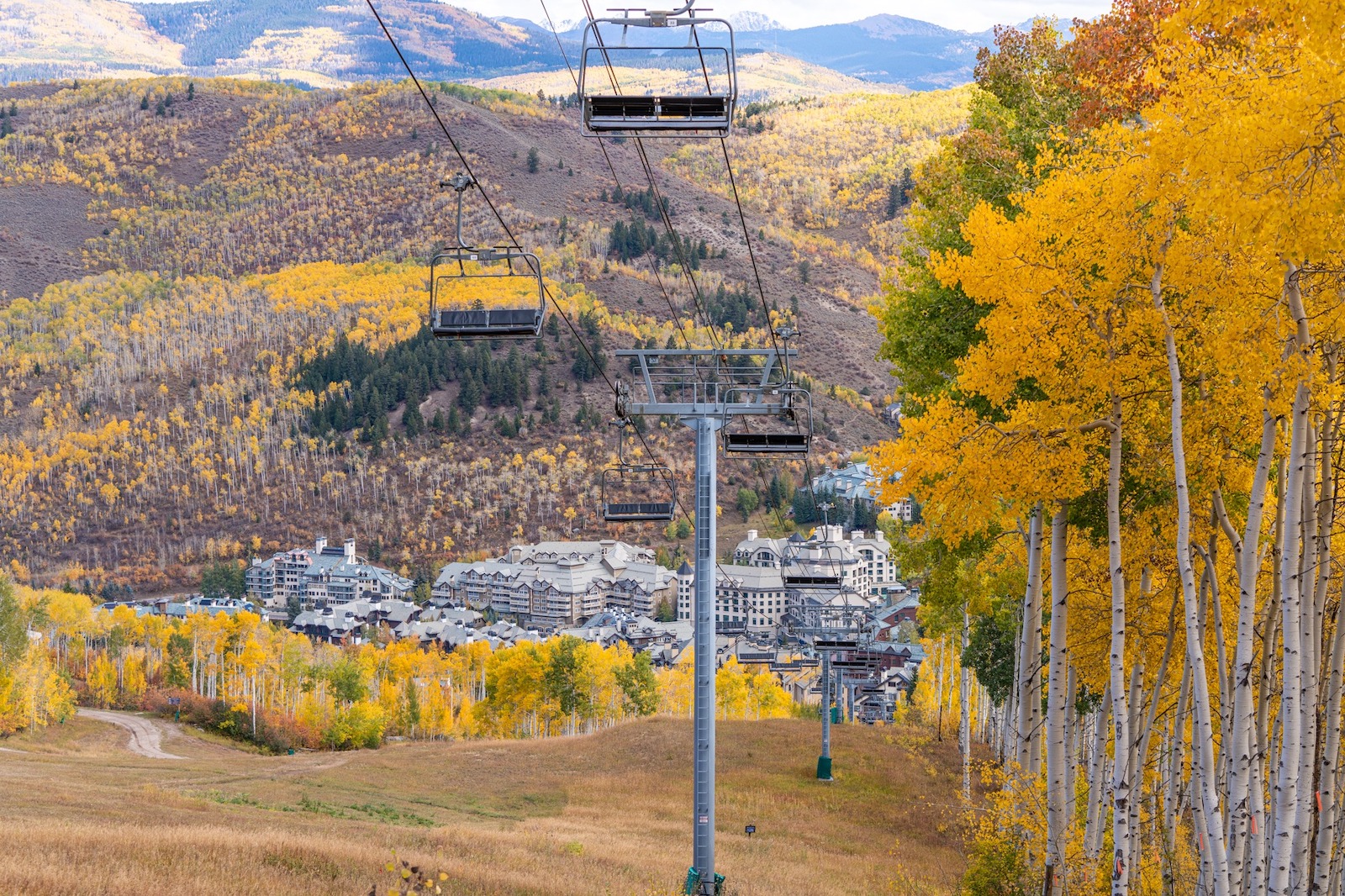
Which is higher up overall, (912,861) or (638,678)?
(912,861)

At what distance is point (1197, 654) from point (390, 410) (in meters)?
188

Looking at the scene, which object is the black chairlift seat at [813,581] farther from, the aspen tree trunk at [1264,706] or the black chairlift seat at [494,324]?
the black chairlift seat at [494,324]

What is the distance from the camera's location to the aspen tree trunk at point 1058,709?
589 inches

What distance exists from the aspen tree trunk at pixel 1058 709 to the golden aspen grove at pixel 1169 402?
0.04 metres

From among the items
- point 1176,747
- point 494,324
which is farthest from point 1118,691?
point 494,324

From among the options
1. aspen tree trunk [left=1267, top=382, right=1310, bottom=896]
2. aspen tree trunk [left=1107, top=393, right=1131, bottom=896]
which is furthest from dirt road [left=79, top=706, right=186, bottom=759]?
aspen tree trunk [left=1267, top=382, right=1310, bottom=896]

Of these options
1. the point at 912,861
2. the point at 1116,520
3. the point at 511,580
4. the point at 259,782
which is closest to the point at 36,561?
the point at 511,580

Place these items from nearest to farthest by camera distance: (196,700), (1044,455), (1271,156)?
1. (1271,156)
2. (1044,455)
3. (196,700)

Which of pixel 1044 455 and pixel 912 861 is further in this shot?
pixel 912 861

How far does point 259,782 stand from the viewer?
114ft

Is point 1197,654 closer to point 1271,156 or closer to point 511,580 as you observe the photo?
point 1271,156

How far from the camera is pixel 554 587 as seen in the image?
147375 millimetres

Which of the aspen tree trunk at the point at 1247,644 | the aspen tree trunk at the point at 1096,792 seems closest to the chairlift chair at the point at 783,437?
the aspen tree trunk at the point at 1096,792

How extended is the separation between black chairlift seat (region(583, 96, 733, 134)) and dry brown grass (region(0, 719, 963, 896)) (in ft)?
32.4
